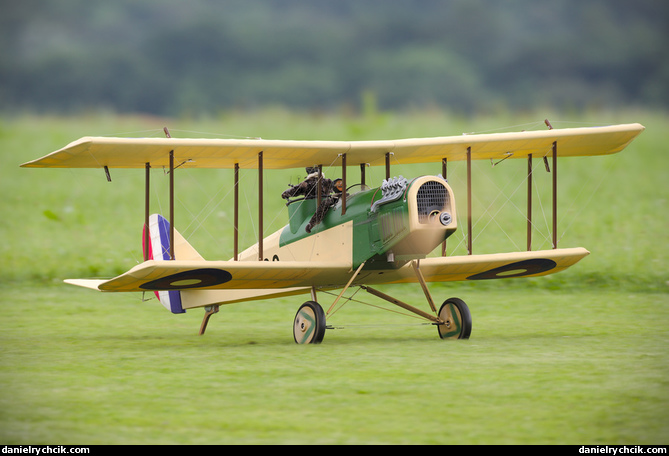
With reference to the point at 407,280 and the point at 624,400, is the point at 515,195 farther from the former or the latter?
the point at 624,400

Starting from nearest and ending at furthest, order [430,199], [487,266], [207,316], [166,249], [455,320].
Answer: [430,199] < [455,320] < [487,266] < [207,316] < [166,249]

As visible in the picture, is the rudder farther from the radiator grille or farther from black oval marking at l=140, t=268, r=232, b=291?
the radiator grille

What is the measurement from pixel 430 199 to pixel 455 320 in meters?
1.60

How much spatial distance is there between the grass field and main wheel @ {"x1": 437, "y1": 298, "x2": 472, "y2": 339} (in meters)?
0.27

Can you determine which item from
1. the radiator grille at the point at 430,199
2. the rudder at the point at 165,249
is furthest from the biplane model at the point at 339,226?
the rudder at the point at 165,249

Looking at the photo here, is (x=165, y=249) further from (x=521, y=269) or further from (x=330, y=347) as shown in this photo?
(x=521, y=269)

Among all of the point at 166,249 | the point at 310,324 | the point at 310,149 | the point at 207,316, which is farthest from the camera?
the point at 166,249

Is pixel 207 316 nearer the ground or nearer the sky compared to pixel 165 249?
nearer the ground

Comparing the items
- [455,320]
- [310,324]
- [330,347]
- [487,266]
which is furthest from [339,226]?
[487,266]

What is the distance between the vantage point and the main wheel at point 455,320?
10086 millimetres

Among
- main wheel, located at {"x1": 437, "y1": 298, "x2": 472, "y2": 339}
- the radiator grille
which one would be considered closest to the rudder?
main wheel, located at {"x1": 437, "y1": 298, "x2": 472, "y2": 339}

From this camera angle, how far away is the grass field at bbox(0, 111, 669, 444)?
5.61 m

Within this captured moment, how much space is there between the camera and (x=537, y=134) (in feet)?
37.4

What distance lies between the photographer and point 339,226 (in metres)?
10.6
